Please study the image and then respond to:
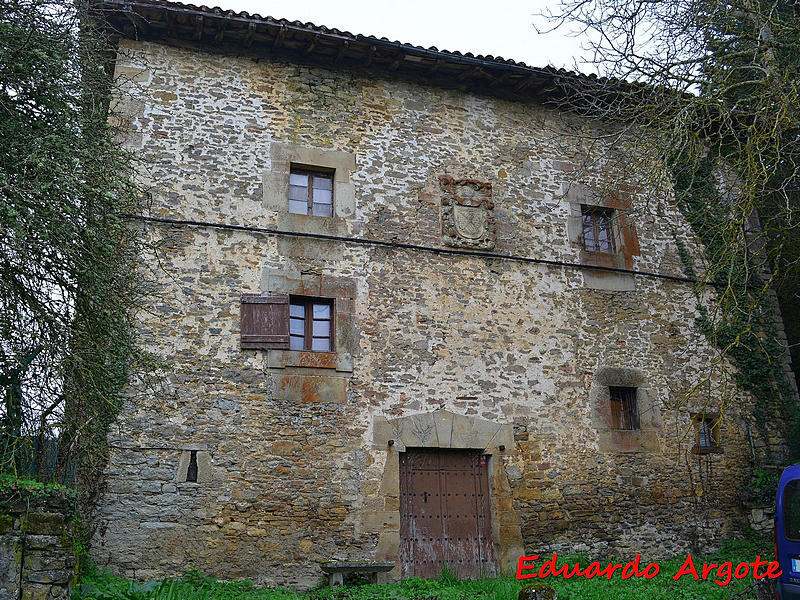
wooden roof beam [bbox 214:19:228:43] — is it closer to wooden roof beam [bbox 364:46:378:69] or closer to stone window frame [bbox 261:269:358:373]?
wooden roof beam [bbox 364:46:378:69]

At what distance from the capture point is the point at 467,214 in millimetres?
9680

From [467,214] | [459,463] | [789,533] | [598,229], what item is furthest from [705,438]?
[467,214]

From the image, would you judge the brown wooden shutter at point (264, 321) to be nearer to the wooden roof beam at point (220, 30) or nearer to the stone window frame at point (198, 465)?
the stone window frame at point (198, 465)

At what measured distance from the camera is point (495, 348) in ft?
30.3

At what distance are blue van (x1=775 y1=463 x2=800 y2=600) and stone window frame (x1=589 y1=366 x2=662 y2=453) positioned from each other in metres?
3.12

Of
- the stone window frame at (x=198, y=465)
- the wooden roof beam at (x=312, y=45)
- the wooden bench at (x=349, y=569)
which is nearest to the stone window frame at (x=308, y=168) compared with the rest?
the wooden roof beam at (x=312, y=45)

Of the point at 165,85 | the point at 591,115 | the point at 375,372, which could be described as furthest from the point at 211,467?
the point at 591,115

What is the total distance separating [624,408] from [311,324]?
14.8ft

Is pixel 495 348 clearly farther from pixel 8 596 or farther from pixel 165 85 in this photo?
pixel 8 596

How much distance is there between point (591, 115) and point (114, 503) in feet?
27.6

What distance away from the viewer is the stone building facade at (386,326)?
788 centimetres

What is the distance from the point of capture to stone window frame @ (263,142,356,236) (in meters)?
8.85

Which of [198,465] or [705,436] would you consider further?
[705,436]

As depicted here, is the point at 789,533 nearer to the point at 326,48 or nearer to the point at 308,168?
the point at 308,168
